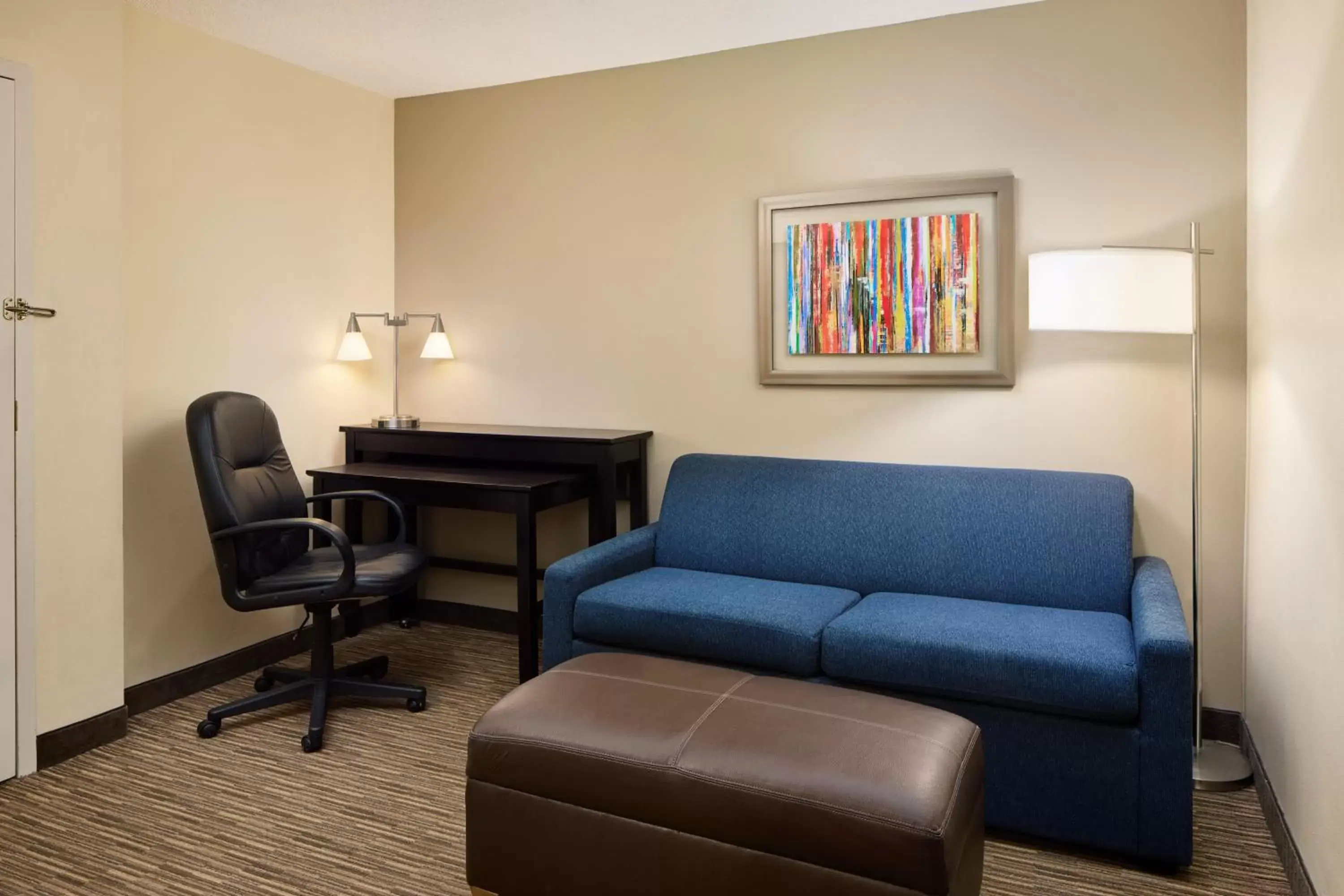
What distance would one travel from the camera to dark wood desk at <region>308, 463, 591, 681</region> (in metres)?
2.98

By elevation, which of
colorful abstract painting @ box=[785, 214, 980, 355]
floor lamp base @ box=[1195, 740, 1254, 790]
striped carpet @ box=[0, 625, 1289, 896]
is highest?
colorful abstract painting @ box=[785, 214, 980, 355]

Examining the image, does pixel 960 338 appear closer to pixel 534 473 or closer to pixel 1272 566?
pixel 1272 566

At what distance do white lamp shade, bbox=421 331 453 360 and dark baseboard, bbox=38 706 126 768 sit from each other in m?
1.59

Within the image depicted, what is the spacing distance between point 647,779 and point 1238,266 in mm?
2170

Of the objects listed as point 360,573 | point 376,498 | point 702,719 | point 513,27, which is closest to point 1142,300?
point 702,719

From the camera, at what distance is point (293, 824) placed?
2.25 meters

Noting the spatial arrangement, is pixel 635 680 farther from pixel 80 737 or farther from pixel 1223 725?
pixel 1223 725

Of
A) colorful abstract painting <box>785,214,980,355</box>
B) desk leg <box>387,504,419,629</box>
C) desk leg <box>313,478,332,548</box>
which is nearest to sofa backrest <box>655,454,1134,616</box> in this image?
colorful abstract painting <box>785,214,980,355</box>

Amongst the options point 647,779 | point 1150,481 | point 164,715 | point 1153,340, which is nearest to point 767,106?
point 1153,340

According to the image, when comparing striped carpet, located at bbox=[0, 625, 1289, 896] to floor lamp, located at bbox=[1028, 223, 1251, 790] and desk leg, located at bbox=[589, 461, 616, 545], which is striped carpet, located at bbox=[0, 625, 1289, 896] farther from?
desk leg, located at bbox=[589, 461, 616, 545]

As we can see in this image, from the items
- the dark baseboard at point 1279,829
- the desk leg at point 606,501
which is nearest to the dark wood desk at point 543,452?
the desk leg at point 606,501

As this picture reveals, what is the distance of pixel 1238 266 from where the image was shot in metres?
2.63

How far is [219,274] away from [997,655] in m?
2.71

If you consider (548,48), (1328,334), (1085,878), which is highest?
(548,48)
